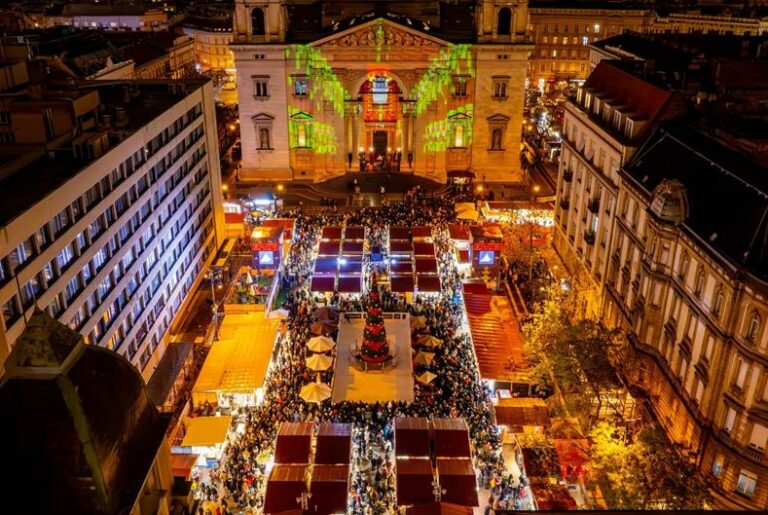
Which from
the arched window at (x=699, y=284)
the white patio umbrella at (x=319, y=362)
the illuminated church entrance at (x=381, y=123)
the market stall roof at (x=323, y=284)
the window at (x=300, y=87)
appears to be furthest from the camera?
the illuminated church entrance at (x=381, y=123)

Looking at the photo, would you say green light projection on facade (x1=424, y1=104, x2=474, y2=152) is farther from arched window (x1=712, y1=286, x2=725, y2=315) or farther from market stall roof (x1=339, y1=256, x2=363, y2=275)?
arched window (x1=712, y1=286, x2=725, y2=315)

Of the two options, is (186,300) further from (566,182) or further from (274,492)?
(566,182)

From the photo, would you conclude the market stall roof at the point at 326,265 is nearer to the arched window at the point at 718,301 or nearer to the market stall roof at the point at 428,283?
the market stall roof at the point at 428,283

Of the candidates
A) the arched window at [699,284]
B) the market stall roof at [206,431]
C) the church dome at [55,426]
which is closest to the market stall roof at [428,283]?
the market stall roof at [206,431]

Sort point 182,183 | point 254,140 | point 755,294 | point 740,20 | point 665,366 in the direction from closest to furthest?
point 755,294 < point 665,366 < point 182,183 < point 254,140 < point 740,20

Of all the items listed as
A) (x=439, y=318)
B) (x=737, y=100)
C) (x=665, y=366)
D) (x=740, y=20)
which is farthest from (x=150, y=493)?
(x=740, y=20)

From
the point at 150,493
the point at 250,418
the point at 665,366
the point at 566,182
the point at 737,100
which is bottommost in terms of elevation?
the point at 250,418

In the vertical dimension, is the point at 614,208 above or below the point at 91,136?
below
